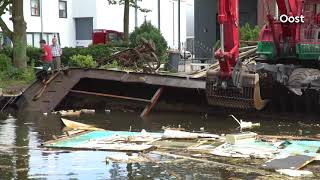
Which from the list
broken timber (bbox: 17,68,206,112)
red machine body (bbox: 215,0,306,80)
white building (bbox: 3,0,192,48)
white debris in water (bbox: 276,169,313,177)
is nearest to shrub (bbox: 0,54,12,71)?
broken timber (bbox: 17,68,206,112)

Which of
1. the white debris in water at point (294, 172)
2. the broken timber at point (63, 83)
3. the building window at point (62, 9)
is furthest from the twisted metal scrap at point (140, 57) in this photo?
the building window at point (62, 9)

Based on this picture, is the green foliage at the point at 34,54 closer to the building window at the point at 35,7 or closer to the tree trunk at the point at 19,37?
the tree trunk at the point at 19,37

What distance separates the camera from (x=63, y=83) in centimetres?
1670

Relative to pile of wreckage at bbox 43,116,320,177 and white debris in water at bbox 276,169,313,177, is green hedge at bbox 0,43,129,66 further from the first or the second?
white debris in water at bbox 276,169,313,177

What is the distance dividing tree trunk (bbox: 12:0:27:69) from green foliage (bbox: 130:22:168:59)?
5.91 metres

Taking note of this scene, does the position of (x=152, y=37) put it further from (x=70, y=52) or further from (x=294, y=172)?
(x=294, y=172)

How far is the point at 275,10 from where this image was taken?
49.6ft

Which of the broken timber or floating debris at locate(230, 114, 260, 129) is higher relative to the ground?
the broken timber

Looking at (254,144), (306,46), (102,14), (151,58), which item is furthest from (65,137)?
(102,14)

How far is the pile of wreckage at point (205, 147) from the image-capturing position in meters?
9.56

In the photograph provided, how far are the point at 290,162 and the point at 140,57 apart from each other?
398 inches

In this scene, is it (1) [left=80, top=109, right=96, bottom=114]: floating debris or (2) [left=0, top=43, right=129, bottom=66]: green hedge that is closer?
(1) [left=80, top=109, right=96, bottom=114]: floating debris

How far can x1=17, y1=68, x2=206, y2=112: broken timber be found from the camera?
16203mm

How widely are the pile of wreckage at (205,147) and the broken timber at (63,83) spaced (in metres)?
Result: 3.80
